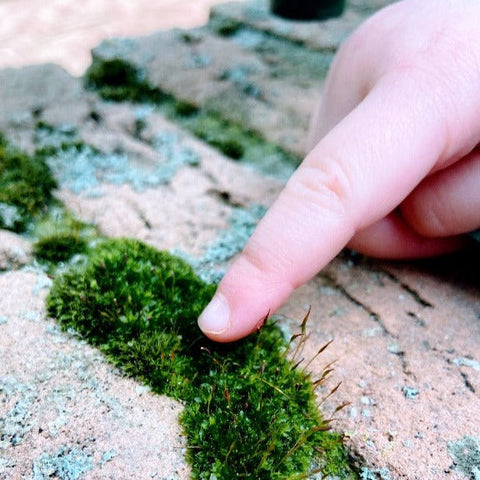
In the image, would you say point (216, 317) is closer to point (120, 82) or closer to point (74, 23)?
point (120, 82)

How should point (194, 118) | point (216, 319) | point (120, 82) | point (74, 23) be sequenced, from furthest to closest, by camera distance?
1. point (74, 23)
2. point (120, 82)
3. point (194, 118)
4. point (216, 319)

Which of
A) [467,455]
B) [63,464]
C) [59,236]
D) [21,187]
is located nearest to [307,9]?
[21,187]

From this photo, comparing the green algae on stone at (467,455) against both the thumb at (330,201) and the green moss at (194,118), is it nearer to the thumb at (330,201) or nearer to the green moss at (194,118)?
the thumb at (330,201)

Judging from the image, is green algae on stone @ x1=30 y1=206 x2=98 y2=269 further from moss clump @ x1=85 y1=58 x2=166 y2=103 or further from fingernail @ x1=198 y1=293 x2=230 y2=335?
moss clump @ x1=85 y1=58 x2=166 y2=103

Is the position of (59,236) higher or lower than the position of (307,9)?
lower

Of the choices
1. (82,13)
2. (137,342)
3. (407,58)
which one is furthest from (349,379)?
(82,13)

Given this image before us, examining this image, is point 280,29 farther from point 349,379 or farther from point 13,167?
point 349,379
